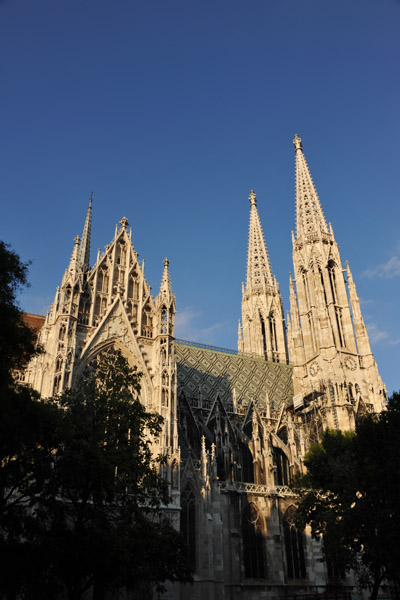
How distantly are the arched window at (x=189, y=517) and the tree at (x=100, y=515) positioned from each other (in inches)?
372

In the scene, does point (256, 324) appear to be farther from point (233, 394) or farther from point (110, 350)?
point (110, 350)

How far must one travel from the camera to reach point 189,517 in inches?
1109

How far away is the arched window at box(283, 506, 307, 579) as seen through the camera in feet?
106

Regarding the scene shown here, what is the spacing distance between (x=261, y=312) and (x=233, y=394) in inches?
758

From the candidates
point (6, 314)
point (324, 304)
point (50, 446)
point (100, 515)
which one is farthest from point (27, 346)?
point (324, 304)

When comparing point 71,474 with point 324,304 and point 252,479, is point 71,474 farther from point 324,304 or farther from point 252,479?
point 324,304

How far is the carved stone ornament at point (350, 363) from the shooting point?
42213 mm

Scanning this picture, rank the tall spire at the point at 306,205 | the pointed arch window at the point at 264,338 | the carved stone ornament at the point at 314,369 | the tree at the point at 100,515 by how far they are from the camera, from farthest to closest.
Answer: the pointed arch window at the point at 264,338 < the tall spire at the point at 306,205 < the carved stone ornament at the point at 314,369 < the tree at the point at 100,515

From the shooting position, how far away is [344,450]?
1128 inches

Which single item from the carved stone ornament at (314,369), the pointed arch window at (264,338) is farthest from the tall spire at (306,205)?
the carved stone ornament at (314,369)

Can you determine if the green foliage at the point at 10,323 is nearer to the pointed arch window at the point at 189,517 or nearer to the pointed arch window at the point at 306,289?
the pointed arch window at the point at 189,517

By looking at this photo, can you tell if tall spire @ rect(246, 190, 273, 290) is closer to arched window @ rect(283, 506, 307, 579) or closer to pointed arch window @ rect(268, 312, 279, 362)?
pointed arch window @ rect(268, 312, 279, 362)

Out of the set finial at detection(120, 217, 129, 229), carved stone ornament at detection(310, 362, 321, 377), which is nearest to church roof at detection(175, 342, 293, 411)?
carved stone ornament at detection(310, 362, 321, 377)

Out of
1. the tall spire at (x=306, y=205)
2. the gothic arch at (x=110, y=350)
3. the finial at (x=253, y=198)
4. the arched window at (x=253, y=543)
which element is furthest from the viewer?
the finial at (x=253, y=198)
